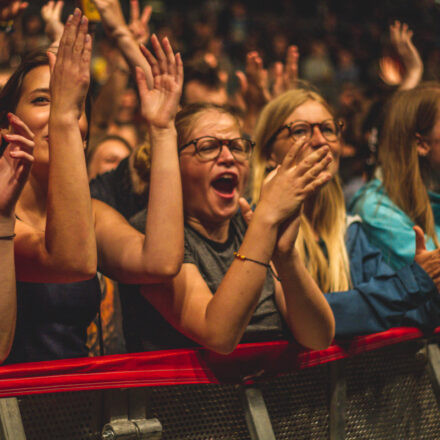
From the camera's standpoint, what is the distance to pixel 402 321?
5.68ft

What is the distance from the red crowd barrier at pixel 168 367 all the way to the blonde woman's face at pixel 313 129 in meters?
0.79

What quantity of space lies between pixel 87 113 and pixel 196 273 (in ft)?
1.78

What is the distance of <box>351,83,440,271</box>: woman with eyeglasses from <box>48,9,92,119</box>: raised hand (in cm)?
125

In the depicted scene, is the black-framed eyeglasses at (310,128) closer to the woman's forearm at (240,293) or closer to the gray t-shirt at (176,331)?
the gray t-shirt at (176,331)

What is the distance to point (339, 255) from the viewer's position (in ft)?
6.72

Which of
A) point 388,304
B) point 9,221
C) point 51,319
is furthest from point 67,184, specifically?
point 388,304

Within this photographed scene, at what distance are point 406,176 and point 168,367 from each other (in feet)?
4.98

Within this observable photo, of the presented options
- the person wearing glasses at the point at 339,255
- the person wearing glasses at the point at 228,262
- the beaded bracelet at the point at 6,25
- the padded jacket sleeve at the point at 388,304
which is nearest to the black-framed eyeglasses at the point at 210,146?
the person wearing glasses at the point at 228,262

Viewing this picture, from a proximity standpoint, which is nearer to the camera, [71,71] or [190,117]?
[71,71]

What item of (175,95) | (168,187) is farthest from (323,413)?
(175,95)

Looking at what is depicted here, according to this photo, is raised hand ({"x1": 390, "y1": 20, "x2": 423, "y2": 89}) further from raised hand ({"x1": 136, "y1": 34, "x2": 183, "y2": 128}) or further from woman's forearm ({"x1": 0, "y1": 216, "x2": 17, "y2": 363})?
woman's forearm ({"x1": 0, "y1": 216, "x2": 17, "y2": 363})

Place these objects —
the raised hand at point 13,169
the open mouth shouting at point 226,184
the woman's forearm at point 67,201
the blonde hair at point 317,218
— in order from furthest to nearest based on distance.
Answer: the blonde hair at point 317,218 < the open mouth shouting at point 226,184 < the woman's forearm at point 67,201 < the raised hand at point 13,169

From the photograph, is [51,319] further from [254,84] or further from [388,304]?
[254,84]

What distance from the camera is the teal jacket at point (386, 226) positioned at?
218cm
